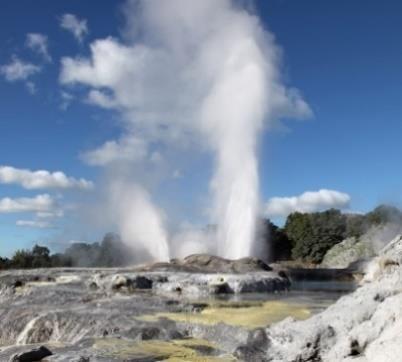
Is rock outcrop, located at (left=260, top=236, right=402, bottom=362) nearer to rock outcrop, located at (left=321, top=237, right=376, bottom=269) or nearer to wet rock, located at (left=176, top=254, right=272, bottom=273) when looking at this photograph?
wet rock, located at (left=176, top=254, right=272, bottom=273)

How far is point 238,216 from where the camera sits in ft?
196

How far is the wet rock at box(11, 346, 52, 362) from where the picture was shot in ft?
55.4

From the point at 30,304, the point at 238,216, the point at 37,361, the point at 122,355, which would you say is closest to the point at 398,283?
the point at 122,355

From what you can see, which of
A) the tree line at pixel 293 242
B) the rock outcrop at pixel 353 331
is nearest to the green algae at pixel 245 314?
the rock outcrop at pixel 353 331

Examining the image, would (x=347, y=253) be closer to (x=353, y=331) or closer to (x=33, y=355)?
(x=33, y=355)

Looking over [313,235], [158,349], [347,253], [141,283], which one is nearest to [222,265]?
[141,283]

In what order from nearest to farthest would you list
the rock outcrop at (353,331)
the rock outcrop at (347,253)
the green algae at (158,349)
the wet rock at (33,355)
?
the rock outcrop at (353,331)
the wet rock at (33,355)
the green algae at (158,349)
the rock outcrop at (347,253)

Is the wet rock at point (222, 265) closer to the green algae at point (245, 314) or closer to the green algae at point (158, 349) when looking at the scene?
the green algae at point (245, 314)

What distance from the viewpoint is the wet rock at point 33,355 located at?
16.9 metres

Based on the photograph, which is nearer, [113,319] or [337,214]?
[113,319]

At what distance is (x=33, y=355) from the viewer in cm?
1719

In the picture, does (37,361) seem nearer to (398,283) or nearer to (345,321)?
(345,321)

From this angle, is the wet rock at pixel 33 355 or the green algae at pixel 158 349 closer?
the wet rock at pixel 33 355

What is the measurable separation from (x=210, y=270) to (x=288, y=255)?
77.8 m
